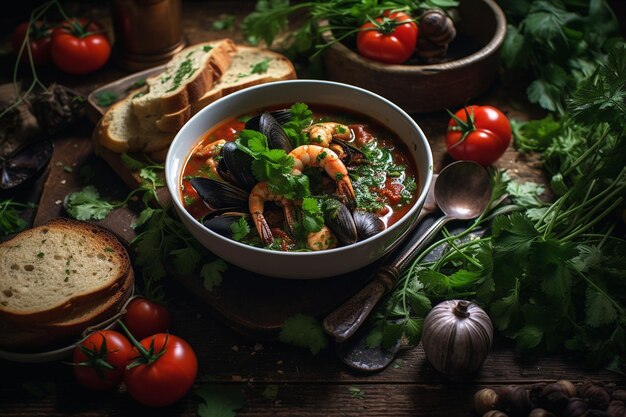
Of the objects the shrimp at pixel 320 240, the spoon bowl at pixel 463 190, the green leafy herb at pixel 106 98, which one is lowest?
the spoon bowl at pixel 463 190

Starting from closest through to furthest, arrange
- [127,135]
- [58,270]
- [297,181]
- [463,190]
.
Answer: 1. [297,181]
2. [58,270]
3. [463,190]
4. [127,135]

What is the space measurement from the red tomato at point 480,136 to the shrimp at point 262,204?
4.51ft

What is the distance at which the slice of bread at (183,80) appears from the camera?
13.6 ft

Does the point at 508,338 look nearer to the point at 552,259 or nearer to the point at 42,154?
the point at 552,259

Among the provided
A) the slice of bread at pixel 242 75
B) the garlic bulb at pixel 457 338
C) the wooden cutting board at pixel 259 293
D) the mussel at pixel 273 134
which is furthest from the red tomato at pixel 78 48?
the garlic bulb at pixel 457 338

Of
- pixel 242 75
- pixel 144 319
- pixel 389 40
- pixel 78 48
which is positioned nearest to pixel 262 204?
pixel 144 319

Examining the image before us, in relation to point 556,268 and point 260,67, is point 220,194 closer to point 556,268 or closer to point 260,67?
point 260,67

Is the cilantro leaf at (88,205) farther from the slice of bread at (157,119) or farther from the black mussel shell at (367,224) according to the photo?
the black mussel shell at (367,224)

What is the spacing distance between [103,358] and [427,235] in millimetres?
1819

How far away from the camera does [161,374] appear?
306 cm

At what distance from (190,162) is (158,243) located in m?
0.54

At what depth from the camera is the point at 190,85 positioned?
425 cm

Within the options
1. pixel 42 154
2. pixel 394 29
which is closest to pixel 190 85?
pixel 42 154

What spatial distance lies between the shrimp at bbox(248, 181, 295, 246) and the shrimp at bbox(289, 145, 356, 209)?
0.18 meters
